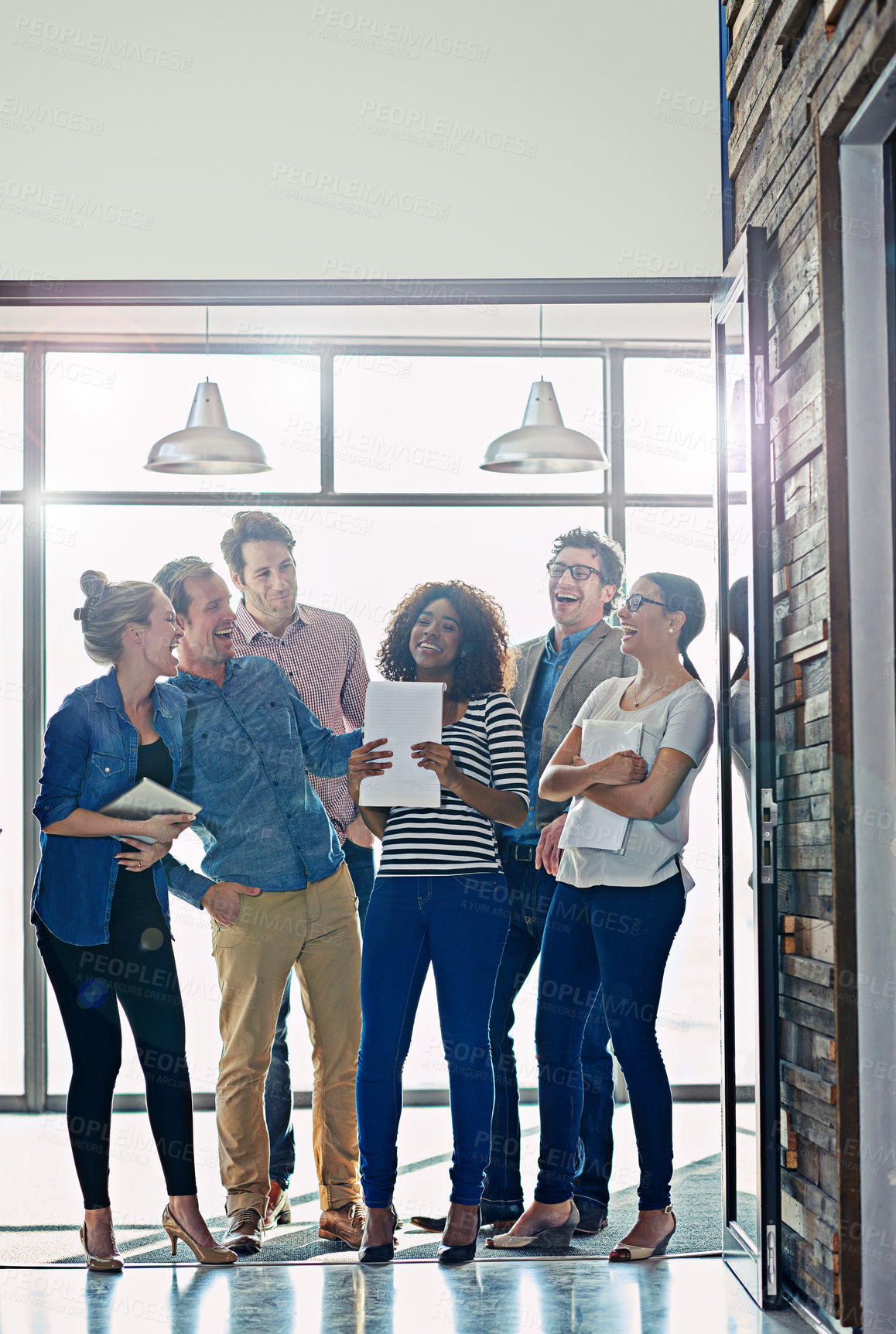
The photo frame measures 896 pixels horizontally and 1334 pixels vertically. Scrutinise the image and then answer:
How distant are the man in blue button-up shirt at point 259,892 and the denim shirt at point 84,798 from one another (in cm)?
23

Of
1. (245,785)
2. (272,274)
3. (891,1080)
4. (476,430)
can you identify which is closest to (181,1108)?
(245,785)

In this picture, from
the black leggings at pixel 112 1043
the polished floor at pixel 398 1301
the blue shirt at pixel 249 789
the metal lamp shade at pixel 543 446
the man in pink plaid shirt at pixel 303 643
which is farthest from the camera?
the metal lamp shade at pixel 543 446

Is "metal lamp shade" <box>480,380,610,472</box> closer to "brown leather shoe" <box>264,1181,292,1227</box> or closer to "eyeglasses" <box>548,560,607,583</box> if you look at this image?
"eyeglasses" <box>548,560,607,583</box>

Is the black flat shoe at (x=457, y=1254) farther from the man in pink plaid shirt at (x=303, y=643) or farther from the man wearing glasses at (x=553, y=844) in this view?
the man in pink plaid shirt at (x=303, y=643)

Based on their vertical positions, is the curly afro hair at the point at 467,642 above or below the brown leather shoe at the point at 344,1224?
above

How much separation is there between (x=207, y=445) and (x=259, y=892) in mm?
1643

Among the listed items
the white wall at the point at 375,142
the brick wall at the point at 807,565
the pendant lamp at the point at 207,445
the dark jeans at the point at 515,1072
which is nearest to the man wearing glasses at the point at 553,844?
the dark jeans at the point at 515,1072

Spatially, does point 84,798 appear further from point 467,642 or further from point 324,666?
point 467,642

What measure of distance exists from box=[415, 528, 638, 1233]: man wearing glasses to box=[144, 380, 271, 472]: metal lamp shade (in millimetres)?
1194

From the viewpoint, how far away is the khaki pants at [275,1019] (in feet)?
11.0

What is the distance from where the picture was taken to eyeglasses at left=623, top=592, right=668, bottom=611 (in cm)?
344

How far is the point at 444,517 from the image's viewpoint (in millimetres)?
5164

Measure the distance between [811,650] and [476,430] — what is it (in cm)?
272

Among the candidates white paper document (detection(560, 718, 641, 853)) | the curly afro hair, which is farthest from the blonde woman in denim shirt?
white paper document (detection(560, 718, 641, 853))
